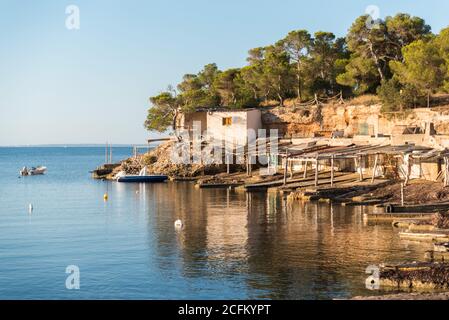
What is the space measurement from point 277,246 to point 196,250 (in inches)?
151

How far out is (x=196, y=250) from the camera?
108 ft

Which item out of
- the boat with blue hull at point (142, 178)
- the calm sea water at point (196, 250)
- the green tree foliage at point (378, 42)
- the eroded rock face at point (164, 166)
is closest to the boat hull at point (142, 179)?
the boat with blue hull at point (142, 178)

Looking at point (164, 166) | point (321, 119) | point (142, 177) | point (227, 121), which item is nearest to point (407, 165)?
point (321, 119)

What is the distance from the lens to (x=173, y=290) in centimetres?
2548

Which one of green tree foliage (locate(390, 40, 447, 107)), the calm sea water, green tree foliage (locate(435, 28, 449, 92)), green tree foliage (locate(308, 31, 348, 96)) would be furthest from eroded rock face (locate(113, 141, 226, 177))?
green tree foliage (locate(435, 28, 449, 92))

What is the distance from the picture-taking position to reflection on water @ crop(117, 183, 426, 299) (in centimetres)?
2606

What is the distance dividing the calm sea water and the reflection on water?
4 centimetres

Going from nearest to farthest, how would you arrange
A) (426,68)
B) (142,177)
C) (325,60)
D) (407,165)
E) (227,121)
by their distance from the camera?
(407,165) < (426,68) < (142,177) < (227,121) < (325,60)

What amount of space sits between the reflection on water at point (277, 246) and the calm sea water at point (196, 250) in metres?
Result: 0.04

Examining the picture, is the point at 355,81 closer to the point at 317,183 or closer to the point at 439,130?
the point at 439,130

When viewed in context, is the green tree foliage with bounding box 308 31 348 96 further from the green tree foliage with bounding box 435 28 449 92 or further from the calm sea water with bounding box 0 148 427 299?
the calm sea water with bounding box 0 148 427 299

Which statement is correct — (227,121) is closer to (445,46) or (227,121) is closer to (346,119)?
(346,119)

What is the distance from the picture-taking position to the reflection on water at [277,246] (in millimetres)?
26062
